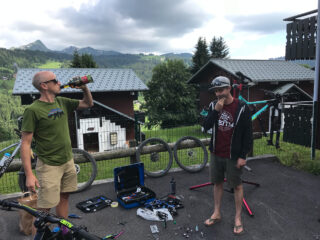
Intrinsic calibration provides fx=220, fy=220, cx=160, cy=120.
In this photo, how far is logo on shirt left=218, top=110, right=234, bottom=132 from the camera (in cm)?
303

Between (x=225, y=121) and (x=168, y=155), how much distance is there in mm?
3040

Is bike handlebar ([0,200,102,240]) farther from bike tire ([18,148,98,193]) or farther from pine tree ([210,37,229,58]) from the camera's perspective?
pine tree ([210,37,229,58])

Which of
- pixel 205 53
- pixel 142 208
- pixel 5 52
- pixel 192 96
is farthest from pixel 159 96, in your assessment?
pixel 5 52

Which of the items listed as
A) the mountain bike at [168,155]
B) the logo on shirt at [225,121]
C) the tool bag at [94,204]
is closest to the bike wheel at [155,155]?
the mountain bike at [168,155]

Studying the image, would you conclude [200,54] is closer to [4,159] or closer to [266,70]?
[266,70]

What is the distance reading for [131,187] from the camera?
175 inches

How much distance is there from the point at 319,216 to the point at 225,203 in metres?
1.45

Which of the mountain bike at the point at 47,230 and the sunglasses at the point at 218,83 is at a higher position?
the sunglasses at the point at 218,83

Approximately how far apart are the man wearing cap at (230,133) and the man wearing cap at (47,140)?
1.79m

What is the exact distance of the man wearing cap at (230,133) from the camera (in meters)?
2.96

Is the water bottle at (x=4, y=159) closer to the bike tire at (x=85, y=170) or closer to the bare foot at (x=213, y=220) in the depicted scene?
the bike tire at (x=85, y=170)

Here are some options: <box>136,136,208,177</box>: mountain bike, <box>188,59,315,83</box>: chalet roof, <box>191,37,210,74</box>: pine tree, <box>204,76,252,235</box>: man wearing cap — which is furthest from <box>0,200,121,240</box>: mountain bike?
<box>191,37,210,74</box>: pine tree

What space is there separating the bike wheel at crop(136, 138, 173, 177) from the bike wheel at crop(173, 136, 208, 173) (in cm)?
31

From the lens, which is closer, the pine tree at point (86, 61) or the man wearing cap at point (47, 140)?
the man wearing cap at point (47, 140)
